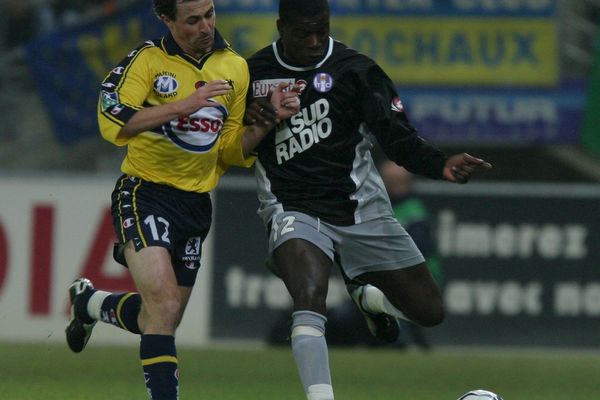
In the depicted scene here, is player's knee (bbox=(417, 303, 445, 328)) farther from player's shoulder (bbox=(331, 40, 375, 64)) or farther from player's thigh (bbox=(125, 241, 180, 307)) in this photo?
player's thigh (bbox=(125, 241, 180, 307))

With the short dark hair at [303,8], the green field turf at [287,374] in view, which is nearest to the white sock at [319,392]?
the short dark hair at [303,8]

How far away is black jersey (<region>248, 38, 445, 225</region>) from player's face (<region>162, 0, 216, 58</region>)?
449 millimetres

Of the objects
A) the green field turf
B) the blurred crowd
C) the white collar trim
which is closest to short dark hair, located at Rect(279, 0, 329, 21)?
the white collar trim

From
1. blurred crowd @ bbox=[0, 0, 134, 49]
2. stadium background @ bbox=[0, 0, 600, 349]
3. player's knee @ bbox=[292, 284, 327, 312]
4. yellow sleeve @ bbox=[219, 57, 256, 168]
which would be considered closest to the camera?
player's knee @ bbox=[292, 284, 327, 312]

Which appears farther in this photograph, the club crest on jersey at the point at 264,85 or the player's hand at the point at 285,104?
the club crest on jersey at the point at 264,85

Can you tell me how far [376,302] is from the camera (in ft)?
28.9

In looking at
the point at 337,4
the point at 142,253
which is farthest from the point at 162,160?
the point at 337,4

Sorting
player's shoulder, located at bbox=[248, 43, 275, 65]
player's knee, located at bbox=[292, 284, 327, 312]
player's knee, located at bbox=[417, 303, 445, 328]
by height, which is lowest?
player's knee, located at bbox=[417, 303, 445, 328]

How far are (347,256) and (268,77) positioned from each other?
1.06m

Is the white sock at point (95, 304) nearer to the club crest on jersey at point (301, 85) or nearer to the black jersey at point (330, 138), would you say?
the black jersey at point (330, 138)

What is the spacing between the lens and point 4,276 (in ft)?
46.7

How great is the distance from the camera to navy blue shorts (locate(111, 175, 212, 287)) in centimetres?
757

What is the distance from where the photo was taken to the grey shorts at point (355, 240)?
775 centimetres

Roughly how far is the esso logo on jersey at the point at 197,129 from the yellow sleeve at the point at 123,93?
0.23 m
